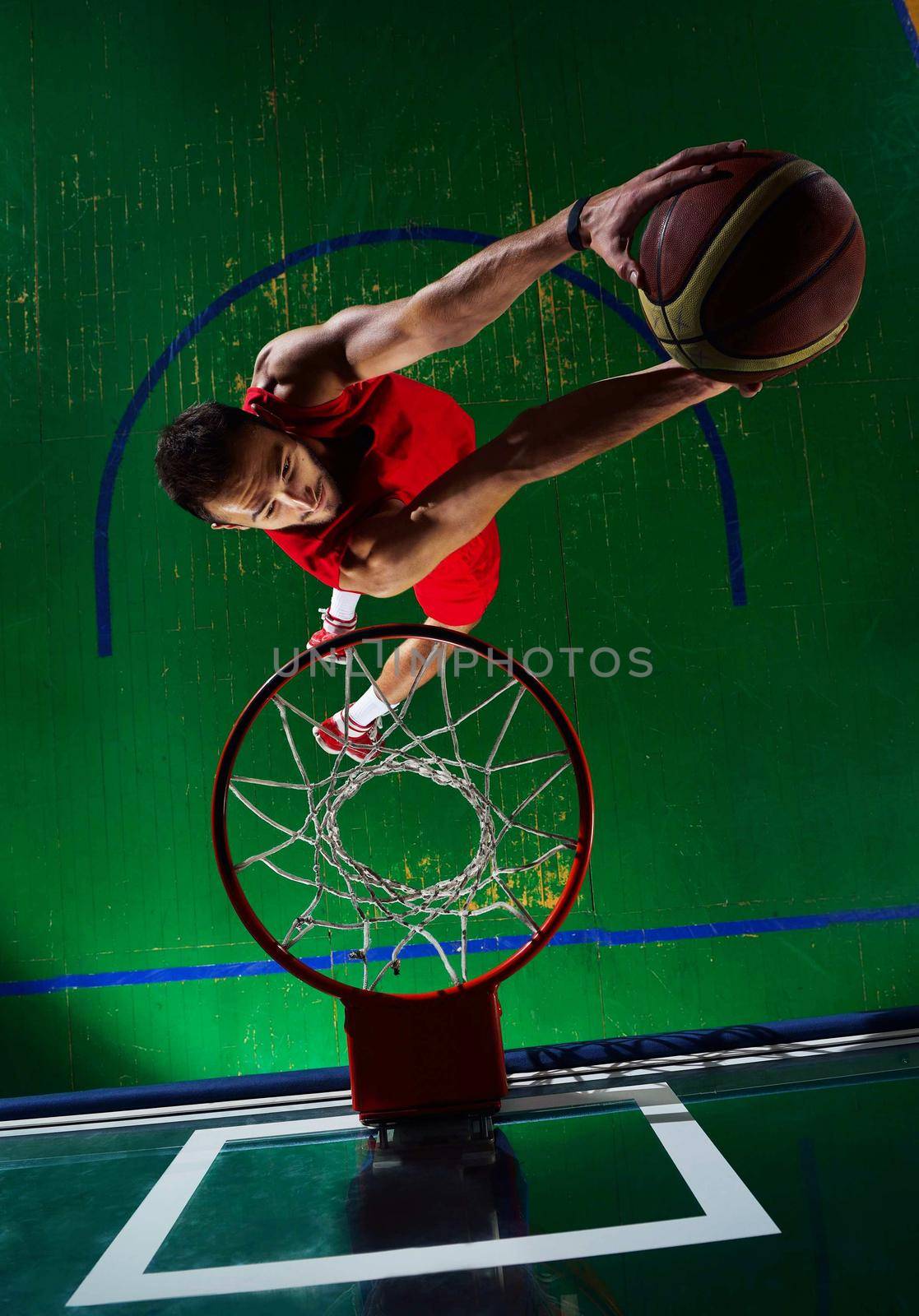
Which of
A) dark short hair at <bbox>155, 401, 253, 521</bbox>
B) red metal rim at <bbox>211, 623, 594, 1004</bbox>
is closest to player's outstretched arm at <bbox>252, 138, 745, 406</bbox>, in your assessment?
dark short hair at <bbox>155, 401, 253, 521</bbox>

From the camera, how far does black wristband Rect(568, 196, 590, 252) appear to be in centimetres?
200

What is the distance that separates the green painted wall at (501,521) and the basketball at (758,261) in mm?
2193

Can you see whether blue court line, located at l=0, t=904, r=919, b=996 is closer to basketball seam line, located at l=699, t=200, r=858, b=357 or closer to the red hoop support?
the red hoop support

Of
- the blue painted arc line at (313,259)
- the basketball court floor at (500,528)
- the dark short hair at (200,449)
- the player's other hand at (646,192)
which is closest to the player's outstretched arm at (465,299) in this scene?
the player's other hand at (646,192)

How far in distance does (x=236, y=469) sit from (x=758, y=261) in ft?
4.42

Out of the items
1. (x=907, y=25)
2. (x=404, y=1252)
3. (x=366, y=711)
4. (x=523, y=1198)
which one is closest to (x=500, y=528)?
(x=366, y=711)

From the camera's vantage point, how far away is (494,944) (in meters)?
3.96

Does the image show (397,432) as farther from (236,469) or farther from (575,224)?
(575,224)

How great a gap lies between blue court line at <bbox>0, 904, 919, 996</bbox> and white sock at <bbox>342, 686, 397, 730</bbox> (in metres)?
1.28

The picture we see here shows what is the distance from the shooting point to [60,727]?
4.05 metres

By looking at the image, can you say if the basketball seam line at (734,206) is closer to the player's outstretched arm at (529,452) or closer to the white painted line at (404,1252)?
the player's outstretched arm at (529,452)

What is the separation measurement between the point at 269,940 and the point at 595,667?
2003 mm

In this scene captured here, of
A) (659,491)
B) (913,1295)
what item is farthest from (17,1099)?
(659,491)

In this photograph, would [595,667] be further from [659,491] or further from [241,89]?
[241,89]
